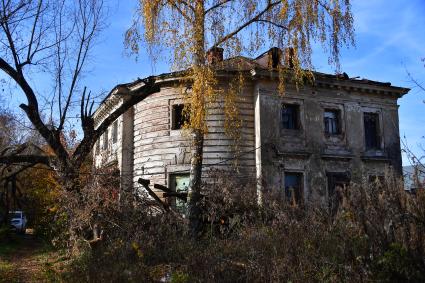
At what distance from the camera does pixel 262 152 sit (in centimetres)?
2031

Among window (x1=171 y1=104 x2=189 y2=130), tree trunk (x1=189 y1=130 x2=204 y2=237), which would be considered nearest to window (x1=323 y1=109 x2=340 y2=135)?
window (x1=171 y1=104 x2=189 y2=130)

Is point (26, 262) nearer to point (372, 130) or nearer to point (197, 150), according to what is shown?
→ point (197, 150)

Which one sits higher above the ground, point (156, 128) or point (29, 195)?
point (156, 128)

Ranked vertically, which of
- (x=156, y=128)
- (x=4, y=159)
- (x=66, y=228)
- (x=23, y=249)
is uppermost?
(x=156, y=128)

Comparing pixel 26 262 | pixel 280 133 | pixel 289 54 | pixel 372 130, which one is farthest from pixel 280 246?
pixel 372 130

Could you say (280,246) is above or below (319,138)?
below

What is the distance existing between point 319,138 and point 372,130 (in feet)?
11.6

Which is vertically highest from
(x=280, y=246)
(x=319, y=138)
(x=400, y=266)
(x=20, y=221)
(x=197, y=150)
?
(x=319, y=138)

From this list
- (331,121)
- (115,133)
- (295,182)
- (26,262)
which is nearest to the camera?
(26,262)

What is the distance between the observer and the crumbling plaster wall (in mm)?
20688

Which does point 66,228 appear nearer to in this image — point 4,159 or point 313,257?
point 4,159

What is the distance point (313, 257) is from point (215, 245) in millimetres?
2444

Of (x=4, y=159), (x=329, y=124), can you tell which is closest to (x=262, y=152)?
(x=329, y=124)

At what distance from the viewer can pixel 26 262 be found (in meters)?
15.1
